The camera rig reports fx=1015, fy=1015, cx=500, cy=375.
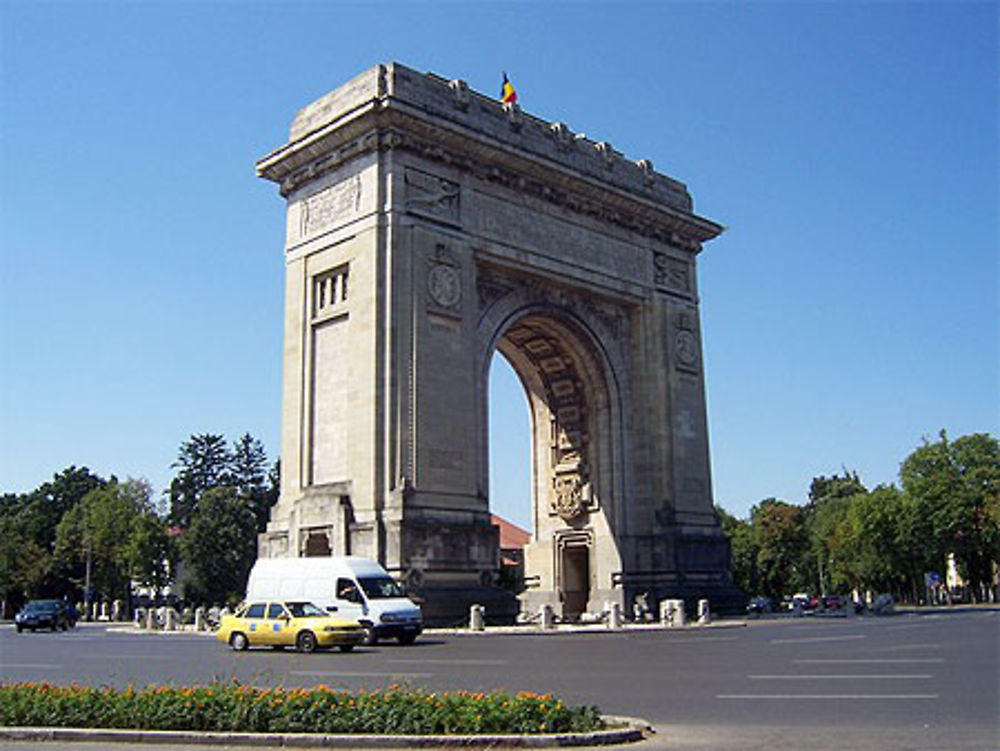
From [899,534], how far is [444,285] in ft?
176

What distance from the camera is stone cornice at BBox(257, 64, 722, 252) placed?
35.7m

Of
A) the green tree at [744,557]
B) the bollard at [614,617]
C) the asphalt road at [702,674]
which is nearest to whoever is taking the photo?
the asphalt road at [702,674]

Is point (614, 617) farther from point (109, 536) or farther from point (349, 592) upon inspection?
point (109, 536)

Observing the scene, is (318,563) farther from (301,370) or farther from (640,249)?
(640,249)

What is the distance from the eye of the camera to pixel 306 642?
75.6 ft

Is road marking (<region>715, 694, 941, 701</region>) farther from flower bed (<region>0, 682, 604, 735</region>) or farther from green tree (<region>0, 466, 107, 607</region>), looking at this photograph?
green tree (<region>0, 466, 107, 607</region>)

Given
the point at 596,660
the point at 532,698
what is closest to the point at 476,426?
the point at 596,660

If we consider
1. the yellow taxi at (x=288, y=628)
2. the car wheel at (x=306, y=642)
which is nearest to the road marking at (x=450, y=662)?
the yellow taxi at (x=288, y=628)

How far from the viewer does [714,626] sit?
33656 millimetres

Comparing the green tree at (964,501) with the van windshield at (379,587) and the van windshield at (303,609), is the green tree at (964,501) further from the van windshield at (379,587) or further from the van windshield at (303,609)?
the van windshield at (303,609)

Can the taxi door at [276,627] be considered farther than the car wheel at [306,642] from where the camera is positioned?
Yes

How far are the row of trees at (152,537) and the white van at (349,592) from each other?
51.8 m

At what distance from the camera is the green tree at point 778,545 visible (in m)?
98.2

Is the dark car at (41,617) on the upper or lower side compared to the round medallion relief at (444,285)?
lower
